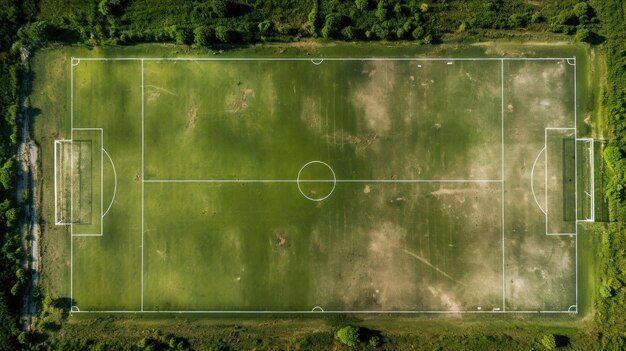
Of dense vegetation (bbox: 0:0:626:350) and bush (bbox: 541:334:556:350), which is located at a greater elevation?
dense vegetation (bbox: 0:0:626:350)

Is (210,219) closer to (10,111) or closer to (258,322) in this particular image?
(258,322)

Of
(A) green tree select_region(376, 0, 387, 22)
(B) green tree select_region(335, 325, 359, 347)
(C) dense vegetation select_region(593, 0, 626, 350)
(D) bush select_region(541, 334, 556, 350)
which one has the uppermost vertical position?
(A) green tree select_region(376, 0, 387, 22)

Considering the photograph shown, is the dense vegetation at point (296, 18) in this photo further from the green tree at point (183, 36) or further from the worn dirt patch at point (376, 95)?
the worn dirt patch at point (376, 95)

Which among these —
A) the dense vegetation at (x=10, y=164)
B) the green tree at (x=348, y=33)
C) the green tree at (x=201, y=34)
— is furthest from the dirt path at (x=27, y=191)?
the green tree at (x=348, y=33)

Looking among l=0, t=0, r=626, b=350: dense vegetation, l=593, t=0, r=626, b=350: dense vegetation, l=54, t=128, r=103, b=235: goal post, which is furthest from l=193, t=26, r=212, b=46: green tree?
l=593, t=0, r=626, b=350: dense vegetation

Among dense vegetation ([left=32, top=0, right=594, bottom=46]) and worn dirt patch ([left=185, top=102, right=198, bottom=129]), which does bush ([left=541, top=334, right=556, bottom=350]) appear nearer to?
dense vegetation ([left=32, top=0, right=594, bottom=46])

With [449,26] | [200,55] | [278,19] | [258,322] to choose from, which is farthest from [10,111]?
[449,26]

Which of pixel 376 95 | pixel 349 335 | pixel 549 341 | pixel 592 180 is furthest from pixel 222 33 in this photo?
pixel 549 341
